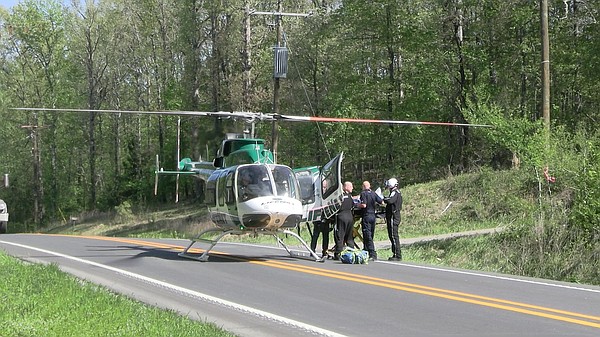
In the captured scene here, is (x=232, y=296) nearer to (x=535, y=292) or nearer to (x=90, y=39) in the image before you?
(x=535, y=292)

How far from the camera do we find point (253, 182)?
17.0m

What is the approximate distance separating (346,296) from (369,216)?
6.19 m

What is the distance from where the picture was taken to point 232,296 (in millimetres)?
12141

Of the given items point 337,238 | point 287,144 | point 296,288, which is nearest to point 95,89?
point 287,144

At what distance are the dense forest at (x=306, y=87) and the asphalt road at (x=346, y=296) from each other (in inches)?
228

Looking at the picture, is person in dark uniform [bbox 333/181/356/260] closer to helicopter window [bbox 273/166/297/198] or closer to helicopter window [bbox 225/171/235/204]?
helicopter window [bbox 273/166/297/198]

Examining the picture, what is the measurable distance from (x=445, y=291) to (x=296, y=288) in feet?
8.16

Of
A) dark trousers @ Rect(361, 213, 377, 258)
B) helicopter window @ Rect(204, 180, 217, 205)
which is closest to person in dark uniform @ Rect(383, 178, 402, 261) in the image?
dark trousers @ Rect(361, 213, 377, 258)

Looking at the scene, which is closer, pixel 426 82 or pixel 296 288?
pixel 296 288

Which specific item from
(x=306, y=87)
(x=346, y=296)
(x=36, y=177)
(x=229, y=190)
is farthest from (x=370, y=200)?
(x=36, y=177)

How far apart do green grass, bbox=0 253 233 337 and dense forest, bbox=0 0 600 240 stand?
1147 centimetres

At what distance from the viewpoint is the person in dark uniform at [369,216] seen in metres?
17.8

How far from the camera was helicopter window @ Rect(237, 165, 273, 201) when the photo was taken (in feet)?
55.2

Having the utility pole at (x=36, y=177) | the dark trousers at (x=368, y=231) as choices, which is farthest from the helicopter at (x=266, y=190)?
the utility pole at (x=36, y=177)
